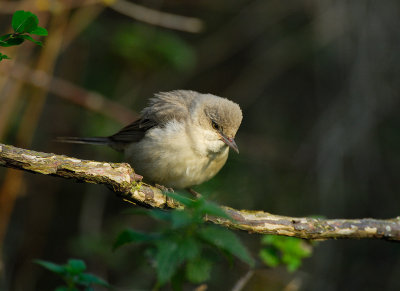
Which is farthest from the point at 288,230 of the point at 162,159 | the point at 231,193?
the point at 231,193

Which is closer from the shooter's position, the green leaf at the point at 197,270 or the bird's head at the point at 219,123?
the green leaf at the point at 197,270

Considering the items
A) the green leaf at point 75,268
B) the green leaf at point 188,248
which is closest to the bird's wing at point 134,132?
the green leaf at point 75,268

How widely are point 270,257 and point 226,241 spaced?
1256 mm

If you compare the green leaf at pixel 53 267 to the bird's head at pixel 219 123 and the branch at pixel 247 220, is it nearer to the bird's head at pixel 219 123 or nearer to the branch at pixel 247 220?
the branch at pixel 247 220

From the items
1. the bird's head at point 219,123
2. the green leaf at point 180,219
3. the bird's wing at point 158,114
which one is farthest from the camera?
the bird's wing at point 158,114

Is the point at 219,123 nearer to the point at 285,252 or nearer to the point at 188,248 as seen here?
the point at 285,252

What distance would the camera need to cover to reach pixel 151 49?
18.7 ft

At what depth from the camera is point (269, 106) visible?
7.75 m

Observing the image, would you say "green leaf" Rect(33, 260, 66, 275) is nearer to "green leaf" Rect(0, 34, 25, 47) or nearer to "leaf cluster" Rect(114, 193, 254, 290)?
"leaf cluster" Rect(114, 193, 254, 290)

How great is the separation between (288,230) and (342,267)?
156 inches

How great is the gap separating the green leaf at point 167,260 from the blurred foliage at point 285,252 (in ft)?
4.11

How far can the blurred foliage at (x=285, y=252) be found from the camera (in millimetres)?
2914

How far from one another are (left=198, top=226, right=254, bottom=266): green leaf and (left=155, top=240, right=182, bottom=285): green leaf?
0.13m

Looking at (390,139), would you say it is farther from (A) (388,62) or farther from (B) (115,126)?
(B) (115,126)
